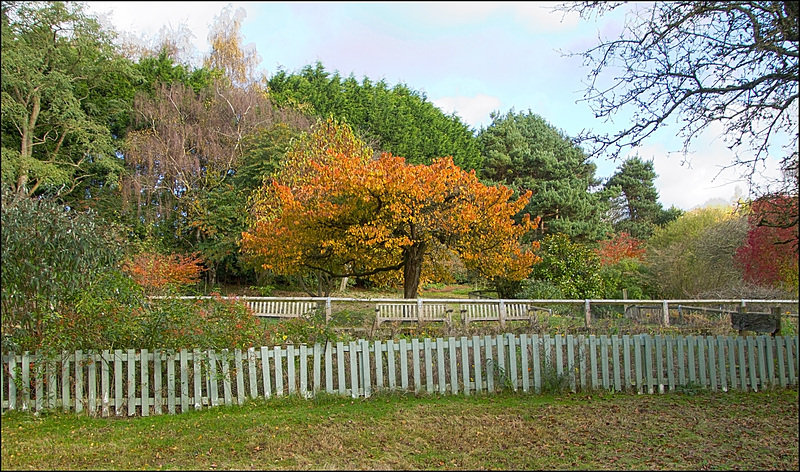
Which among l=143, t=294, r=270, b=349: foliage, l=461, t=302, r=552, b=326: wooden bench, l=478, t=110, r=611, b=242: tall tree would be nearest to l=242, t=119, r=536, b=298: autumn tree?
l=461, t=302, r=552, b=326: wooden bench

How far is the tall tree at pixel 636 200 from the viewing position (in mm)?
39219

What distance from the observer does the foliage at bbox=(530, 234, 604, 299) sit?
64.3ft

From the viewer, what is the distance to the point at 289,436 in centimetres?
530

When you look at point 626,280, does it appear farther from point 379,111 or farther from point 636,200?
point 636,200

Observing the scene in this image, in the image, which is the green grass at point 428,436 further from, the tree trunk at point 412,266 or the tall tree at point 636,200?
the tall tree at point 636,200

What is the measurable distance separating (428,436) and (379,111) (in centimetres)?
2834

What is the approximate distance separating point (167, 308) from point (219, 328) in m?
0.67

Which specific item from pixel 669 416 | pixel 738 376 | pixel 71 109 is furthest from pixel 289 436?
pixel 71 109

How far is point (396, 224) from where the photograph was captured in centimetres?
1452

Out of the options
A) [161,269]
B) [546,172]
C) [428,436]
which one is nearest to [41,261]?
[428,436]

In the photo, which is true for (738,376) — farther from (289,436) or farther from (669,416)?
(289,436)

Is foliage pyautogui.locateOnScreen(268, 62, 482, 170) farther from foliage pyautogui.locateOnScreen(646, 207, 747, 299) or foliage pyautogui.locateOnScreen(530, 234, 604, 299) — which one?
foliage pyautogui.locateOnScreen(646, 207, 747, 299)

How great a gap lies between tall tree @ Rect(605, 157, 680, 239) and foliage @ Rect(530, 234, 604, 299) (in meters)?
19.9

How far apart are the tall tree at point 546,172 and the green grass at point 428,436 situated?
924 inches
